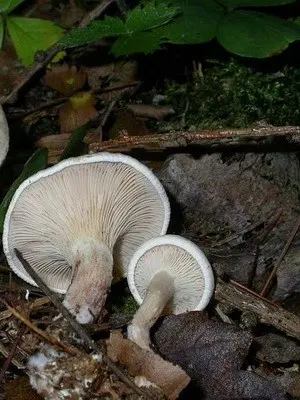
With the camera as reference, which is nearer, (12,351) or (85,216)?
(12,351)

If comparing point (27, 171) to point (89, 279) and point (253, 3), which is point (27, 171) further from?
point (253, 3)

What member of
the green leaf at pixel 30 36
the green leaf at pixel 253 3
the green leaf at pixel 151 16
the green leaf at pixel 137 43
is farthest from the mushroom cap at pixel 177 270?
the green leaf at pixel 30 36

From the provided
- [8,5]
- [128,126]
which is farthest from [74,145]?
[8,5]

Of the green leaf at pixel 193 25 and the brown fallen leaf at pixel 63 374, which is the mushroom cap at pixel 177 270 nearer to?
the brown fallen leaf at pixel 63 374

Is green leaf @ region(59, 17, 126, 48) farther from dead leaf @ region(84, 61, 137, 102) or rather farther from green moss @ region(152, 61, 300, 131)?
dead leaf @ region(84, 61, 137, 102)

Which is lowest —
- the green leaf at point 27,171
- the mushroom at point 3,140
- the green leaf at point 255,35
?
the green leaf at point 27,171

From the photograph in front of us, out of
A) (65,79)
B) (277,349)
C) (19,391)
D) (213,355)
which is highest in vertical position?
(65,79)

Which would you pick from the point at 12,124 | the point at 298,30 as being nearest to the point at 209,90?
the point at 298,30
